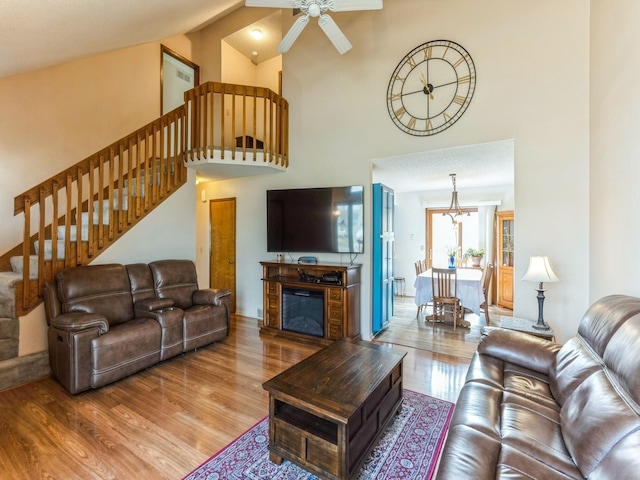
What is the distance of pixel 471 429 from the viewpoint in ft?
→ 4.65

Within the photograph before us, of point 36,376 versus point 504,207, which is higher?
point 504,207

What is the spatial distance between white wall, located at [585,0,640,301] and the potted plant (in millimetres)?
3645

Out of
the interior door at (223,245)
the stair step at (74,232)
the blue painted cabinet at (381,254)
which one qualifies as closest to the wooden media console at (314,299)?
the blue painted cabinet at (381,254)

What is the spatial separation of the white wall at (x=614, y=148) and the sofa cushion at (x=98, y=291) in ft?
14.8

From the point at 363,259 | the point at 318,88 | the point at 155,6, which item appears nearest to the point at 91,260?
the point at 155,6

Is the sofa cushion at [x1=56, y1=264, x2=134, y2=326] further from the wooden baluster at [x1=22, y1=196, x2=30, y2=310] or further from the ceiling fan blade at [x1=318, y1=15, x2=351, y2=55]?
the ceiling fan blade at [x1=318, y1=15, x2=351, y2=55]

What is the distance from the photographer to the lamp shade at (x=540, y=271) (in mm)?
2722

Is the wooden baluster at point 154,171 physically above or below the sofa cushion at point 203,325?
above

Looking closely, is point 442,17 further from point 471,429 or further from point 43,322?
point 43,322

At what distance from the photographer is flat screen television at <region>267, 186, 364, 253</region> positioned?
162 inches

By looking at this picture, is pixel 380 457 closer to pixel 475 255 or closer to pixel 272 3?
pixel 272 3

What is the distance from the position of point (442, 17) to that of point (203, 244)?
518 cm

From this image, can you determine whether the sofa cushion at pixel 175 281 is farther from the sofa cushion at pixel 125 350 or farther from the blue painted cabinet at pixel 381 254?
the blue painted cabinet at pixel 381 254

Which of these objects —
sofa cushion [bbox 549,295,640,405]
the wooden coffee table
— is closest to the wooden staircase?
the wooden coffee table
